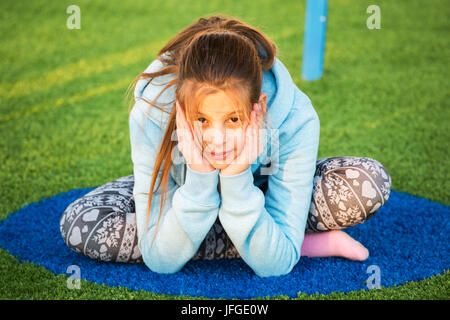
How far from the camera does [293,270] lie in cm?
159

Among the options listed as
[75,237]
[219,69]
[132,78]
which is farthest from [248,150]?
[132,78]

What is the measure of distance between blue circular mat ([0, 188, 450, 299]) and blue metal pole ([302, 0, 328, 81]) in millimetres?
1667

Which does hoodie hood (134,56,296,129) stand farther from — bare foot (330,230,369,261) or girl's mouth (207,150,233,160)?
bare foot (330,230,369,261)

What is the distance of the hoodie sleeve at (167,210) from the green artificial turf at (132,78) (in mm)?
124

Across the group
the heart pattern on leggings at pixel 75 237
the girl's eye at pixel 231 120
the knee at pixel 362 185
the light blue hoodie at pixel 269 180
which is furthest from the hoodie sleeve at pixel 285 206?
the heart pattern on leggings at pixel 75 237

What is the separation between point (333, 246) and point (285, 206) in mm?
237

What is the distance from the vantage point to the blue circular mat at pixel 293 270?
1.50m

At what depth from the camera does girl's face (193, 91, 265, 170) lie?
1.29m

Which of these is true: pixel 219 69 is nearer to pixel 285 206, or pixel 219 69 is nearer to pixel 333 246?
pixel 285 206

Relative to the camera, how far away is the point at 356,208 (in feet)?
5.08

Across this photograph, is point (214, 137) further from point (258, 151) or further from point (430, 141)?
point (430, 141)

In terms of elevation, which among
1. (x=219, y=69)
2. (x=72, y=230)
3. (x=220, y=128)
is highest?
(x=219, y=69)
